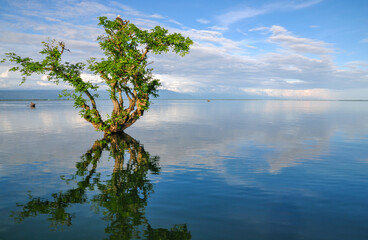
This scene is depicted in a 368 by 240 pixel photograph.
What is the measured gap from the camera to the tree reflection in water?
33.8 feet

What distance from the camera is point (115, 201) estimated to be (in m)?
13.1

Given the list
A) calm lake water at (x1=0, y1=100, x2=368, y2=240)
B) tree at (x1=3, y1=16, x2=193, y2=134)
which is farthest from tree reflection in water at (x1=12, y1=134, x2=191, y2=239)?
tree at (x1=3, y1=16, x2=193, y2=134)

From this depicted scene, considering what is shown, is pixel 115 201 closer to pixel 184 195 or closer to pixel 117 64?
pixel 184 195

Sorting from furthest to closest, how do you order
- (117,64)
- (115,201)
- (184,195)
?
(117,64) < (184,195) < (115,201)

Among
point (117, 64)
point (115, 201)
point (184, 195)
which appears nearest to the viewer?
point (115, 201)

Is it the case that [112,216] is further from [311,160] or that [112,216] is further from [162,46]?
[162,46]

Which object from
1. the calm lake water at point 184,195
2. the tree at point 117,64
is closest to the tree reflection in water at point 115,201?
the calm lake water at point 184,195

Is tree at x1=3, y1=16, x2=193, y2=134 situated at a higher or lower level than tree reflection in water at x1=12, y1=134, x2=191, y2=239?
higher

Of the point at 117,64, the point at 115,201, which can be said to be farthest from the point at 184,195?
the point at 117,64

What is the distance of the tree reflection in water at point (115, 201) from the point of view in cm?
1029

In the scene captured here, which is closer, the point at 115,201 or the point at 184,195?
the point at 115,201

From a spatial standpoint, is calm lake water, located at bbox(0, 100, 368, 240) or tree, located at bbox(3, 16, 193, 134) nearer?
calm lake water, located at bbox(0, 100, 368, 240)

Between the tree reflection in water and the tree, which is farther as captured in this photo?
the tree

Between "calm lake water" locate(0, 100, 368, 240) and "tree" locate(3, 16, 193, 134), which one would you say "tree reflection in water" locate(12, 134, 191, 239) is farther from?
"tree" locate(3, 16, 193, 134)
